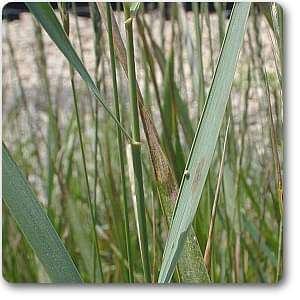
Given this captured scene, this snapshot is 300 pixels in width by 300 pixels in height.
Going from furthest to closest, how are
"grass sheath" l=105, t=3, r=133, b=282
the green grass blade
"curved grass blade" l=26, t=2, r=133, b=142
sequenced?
"grass sheath" l=105, t=3, r=133, b=282 < the green grass blade < "curved grass blade" l=26, t=2, r=133, b=142

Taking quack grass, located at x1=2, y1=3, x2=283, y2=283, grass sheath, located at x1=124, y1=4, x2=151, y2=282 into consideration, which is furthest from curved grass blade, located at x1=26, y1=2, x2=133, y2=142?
quack grass, located at x1=2, y1=3, x2=283, y2=283

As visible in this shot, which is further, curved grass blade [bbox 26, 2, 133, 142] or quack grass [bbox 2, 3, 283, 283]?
quack grass [bbox 2, 3, 283, 283]

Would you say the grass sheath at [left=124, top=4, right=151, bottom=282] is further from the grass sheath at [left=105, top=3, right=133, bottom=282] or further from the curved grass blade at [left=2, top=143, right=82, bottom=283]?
the curved grass blade at [left=2, top=143, right=82, bottom=283]

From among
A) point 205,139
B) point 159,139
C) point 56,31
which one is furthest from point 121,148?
point 56,31

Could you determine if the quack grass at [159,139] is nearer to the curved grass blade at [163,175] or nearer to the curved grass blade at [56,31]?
the curved grass blade at [163,175]

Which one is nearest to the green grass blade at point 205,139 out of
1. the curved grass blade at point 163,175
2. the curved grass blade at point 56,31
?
the curved grass blade at point 163,175
